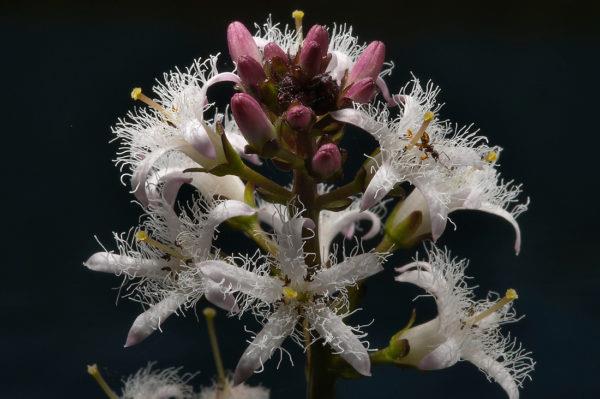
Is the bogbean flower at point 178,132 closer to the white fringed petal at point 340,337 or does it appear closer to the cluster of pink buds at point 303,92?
the cluster of pink buds at point 303,92

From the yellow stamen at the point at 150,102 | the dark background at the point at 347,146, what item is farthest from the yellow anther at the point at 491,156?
the dark background at the point at 347,146

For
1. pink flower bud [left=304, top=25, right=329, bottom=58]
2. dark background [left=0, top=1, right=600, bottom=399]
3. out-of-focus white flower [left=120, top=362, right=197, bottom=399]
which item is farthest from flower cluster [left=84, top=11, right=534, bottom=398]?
dark background [left=0, top=1, right=600, bottom=399]

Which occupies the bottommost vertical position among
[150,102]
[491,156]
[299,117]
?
[491,156]

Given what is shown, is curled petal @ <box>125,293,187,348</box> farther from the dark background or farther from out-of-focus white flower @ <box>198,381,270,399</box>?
the dark background

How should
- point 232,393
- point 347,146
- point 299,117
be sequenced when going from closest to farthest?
point 299,117 → point 232,393 → point 347,146

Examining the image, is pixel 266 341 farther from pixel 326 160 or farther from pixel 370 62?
pixel 370 62

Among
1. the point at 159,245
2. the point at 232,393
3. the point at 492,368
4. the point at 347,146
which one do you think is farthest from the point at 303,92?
the point at 347,146

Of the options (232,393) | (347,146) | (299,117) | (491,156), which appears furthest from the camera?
(347,146)
